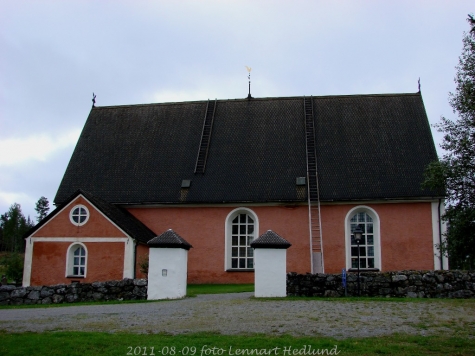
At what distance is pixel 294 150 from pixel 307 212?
13.9ft

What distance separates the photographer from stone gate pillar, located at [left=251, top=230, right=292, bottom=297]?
19.4 m

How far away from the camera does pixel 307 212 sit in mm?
28516

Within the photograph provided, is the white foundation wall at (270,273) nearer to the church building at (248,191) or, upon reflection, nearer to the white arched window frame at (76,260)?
the church building at (248,191)

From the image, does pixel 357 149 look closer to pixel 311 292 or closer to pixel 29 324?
pixel 311 292

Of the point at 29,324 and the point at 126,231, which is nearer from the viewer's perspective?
the point at 29,324

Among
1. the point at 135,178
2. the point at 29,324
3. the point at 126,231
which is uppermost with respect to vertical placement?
the point at 135,178

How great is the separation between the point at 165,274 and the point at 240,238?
9.76 metres

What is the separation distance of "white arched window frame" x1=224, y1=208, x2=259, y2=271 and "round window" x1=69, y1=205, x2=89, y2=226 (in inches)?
287

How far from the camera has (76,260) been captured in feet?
89.0

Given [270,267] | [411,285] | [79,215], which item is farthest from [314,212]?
[79,215]

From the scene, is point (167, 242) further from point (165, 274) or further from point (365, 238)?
point (365, 238)

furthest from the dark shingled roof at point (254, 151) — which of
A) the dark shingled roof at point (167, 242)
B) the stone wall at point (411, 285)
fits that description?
the stone wall at point (411, 285)

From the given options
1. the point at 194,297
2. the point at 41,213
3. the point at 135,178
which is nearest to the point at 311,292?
the point at 194,297

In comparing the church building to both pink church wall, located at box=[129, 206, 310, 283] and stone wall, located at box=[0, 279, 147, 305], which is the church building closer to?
pink church wall, located at box=[129, 206, 310, 283]
